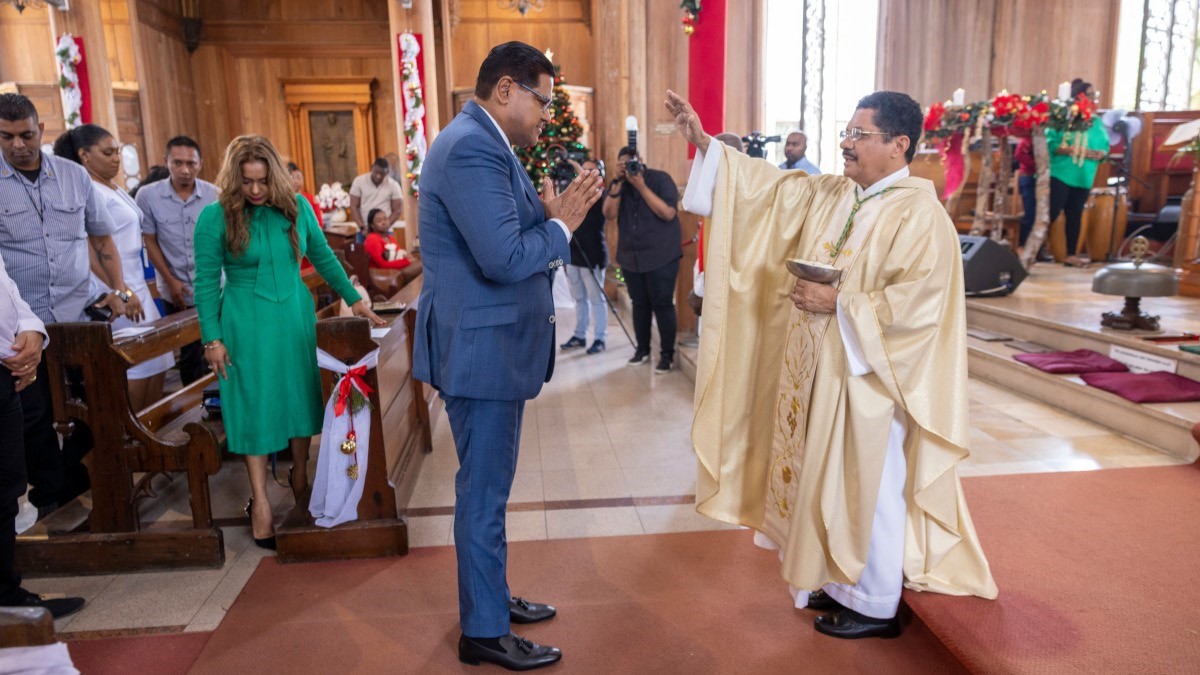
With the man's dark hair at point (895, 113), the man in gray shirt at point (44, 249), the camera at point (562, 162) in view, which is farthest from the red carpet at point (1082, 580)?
the man in gray shirt at point (44, 249)

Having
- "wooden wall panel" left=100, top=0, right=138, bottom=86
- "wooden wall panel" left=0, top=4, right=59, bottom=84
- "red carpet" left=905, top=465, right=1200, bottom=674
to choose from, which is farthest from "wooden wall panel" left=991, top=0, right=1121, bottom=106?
"wooden wall panel" left=0, top=4, right=59, bottom=84

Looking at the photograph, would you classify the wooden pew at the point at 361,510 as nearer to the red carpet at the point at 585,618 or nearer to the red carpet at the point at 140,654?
the red carpet at the point at 585,618

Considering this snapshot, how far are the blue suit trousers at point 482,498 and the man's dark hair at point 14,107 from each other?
7.09ft

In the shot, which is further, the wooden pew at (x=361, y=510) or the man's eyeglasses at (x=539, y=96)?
the wooden pew at (x=361, y=510)

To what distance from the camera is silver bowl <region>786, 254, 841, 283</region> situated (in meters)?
2.25

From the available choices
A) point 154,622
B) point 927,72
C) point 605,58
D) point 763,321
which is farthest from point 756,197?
point 927,72

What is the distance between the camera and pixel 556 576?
284 centimetres


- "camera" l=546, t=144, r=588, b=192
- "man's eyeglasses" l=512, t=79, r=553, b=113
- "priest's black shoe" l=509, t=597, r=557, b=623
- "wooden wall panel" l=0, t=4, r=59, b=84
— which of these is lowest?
"priest's black shoe" l=509, t=597, r=557, b=623

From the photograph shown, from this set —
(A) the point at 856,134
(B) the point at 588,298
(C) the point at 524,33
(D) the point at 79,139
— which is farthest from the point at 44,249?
(C) the point at 524,33

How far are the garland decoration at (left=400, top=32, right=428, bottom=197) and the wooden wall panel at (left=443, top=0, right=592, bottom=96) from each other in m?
3.55

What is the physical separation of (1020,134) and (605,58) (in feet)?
14.7

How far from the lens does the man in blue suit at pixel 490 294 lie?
75.4 inches

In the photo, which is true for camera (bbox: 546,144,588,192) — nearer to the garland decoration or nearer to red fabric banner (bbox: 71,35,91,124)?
the garland decoration

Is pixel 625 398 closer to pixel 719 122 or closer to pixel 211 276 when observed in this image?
pixel 719 122
